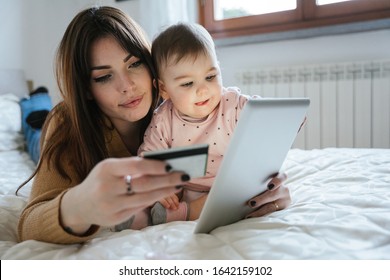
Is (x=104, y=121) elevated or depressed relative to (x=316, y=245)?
elevated

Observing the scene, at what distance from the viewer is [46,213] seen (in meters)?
0.72

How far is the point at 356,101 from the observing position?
2145 millimetres

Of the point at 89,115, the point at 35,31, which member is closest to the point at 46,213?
the point at 89,115

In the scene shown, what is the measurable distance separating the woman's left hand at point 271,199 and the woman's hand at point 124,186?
266 mm

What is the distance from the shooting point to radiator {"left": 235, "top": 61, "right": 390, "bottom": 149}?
82.4 inches

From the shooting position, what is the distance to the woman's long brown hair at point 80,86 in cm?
94

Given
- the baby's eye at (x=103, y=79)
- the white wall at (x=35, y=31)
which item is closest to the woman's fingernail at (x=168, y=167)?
the baby's eye at (x=103, y=79)

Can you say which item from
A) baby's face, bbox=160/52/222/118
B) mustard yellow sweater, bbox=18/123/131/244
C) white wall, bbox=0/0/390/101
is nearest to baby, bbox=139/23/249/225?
baby's face, bbox=160/52/222/118

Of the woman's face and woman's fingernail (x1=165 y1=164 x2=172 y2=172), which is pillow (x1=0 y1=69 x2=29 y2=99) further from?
woman's fingernail (x1=165 y1=164 x2=172 y2=172)

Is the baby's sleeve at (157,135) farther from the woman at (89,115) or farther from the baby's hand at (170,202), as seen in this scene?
the baby's hand at (170,202)
